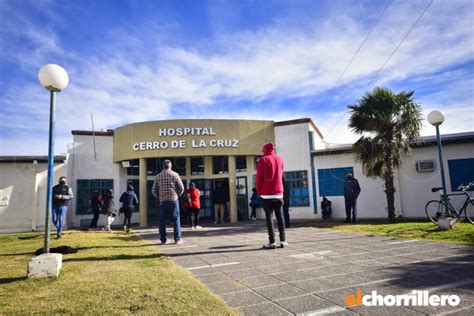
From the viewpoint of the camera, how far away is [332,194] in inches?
522

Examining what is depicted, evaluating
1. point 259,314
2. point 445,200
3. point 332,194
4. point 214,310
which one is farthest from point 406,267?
point 332,194

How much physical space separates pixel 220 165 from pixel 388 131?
7955 millimetres

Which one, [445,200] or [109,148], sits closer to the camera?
[445,200]

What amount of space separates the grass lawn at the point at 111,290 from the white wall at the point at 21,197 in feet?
31.7

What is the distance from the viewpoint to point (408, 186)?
1198 cm

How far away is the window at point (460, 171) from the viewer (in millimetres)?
11086

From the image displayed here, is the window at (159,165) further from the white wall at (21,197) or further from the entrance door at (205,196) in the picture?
the white wall at (21,197)

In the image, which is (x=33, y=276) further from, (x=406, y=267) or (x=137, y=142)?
(x=137, y=142)

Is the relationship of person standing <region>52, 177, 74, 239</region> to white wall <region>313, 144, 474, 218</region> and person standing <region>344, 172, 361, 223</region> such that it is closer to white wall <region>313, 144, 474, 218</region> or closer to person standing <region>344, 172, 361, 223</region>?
person standing <region>344, 172, 361, 223</region>

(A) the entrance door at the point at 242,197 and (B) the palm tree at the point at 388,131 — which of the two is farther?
(A) the entrance door at the point at 242,197

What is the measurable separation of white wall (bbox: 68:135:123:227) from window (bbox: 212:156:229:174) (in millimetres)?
4648

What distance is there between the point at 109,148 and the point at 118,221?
3588 mm
